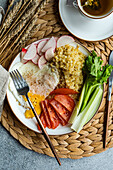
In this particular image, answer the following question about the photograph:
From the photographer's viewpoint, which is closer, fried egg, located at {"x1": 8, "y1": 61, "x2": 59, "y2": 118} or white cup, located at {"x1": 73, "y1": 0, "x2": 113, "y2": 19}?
white cup, located at {"x1": 73, "y1": 0, "x2": 113, "y2": 19}

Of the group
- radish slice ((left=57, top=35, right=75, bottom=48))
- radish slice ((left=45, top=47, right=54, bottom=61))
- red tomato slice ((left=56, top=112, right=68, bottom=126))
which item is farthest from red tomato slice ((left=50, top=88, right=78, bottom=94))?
radish slice ((left=57, top=35, right=75, bottom=48))

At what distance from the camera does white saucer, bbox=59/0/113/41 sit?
1.85 metres

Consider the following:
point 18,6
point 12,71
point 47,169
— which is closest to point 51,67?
point 12,71

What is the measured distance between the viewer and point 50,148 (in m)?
1.93

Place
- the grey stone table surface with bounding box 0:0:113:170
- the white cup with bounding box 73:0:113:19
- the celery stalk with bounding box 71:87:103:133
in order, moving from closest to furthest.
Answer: the white cup with bounding box 73:0:113:19, the celery stalk with bounding box 71:87:103:133, the grey stone table surface with bounding box 0:0:113:170

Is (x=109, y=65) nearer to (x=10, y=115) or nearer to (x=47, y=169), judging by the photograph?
(x=10, y=115)

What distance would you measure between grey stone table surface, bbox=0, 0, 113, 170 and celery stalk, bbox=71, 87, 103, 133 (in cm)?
49

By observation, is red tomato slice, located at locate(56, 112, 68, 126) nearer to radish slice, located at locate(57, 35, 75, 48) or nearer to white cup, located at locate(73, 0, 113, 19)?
radish slice, located at locate(57, 35, 75, 48)

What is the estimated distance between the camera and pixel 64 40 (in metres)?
1.87

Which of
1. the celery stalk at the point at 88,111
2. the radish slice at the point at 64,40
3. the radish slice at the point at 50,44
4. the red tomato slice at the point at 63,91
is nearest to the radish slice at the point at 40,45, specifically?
the radish slice at the point at 50,44

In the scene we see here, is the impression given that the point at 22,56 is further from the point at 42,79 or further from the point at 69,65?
the point at 69,65

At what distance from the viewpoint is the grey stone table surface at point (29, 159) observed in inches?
78.9

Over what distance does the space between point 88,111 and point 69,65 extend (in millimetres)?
477

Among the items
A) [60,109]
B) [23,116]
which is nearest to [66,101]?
[60,109]
